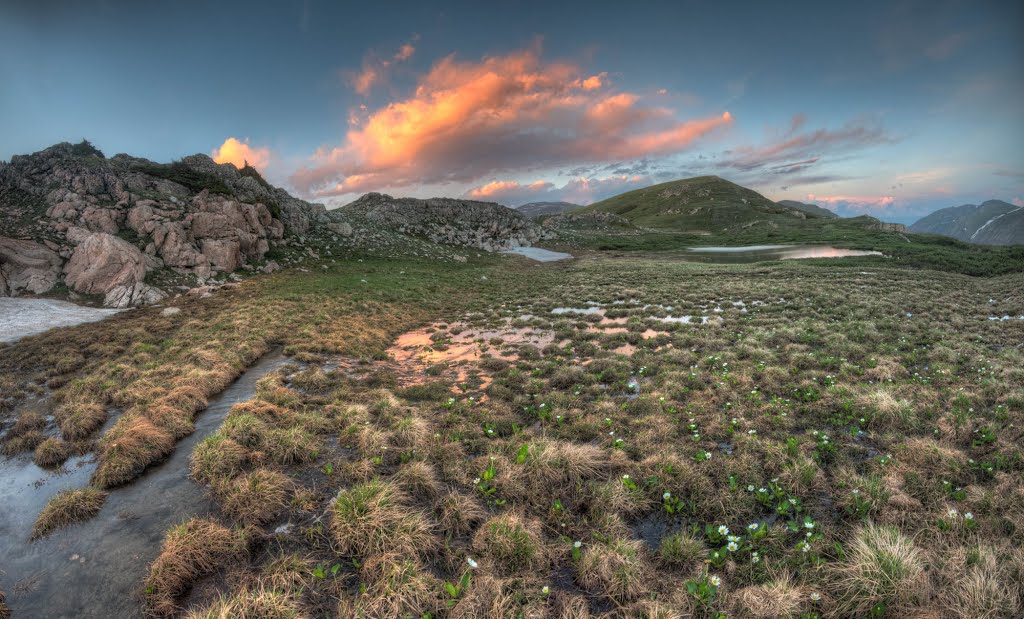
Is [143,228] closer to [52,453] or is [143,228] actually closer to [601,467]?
[52,453]

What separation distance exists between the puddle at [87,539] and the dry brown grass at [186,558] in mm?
336

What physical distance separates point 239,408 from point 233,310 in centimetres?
1490

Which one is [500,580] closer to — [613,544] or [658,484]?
[613,544]

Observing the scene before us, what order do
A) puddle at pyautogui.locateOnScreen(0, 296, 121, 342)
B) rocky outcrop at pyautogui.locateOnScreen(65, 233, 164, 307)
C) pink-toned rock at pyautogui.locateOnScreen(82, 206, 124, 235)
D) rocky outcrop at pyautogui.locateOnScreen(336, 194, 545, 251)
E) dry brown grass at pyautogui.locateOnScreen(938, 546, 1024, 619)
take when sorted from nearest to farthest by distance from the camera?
dry brown grass at pyautogui.locateOnScreen(938, 546, 1024, 619)
puddle at pyautogui.locateOnScreen(0, 296, 121, 342)
rocky outcrop at pyautogui.locateOnScreen(65, 233, 164, 307)
pink-toned rock at pyautogui.locateOnScreen(82, 206, 124, 235)
rocky outcrop at pyautogui.locateOnScreen(336, 194, 545, 251)

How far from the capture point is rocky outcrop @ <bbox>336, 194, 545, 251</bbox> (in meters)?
70.1

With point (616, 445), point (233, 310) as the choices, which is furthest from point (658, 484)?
point (233, 310)

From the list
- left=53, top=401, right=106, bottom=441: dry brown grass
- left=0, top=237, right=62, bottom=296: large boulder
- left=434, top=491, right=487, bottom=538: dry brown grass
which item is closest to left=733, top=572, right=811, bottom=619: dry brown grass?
left=434, top=491, right=487, bottom=538: dry brown grass

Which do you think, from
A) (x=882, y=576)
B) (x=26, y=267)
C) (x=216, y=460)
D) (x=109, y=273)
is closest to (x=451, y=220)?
(x=109, y=273)

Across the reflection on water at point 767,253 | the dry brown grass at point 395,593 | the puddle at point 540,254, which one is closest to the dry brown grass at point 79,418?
the dry brown grass at point 395,593

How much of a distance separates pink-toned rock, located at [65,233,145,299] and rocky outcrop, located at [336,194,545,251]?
40.9m

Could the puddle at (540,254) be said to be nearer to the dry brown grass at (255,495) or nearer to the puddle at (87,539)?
the dry brown grass at (255,495)

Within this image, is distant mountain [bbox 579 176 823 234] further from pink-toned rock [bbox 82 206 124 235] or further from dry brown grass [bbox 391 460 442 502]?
pink-toned rock [bbox 82 206 124 235]

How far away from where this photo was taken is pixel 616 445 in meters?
8.81

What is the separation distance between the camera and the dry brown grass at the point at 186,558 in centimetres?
528
